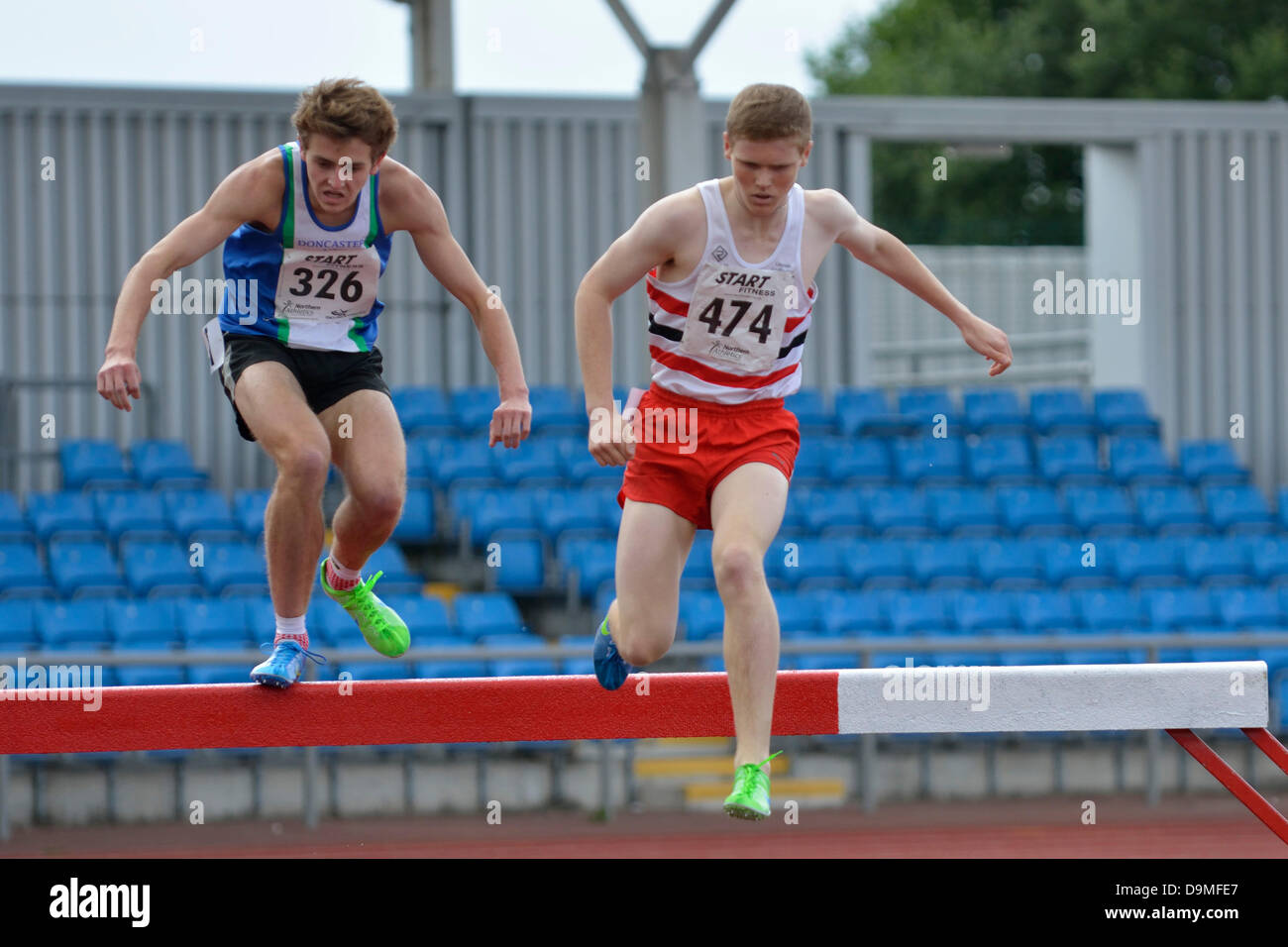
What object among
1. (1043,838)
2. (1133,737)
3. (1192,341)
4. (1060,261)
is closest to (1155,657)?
(1133,737)

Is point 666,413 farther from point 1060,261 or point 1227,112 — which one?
point 1060,261

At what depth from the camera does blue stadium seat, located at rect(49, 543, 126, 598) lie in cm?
1059

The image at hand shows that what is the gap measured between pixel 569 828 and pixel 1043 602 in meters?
3.62

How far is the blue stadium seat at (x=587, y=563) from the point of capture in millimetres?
10979

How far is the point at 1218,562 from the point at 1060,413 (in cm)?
214

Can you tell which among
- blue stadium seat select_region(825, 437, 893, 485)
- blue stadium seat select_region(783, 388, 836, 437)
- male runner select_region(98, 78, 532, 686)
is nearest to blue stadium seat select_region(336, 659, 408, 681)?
blue stadium seat select_region(825, 437, 893, 485)

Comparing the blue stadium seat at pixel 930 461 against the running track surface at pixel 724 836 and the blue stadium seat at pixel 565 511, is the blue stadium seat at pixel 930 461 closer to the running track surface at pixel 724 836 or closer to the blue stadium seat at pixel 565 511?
the blue stadium seat at pixel 565 511

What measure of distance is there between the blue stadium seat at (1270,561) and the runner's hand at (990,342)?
26.2ft

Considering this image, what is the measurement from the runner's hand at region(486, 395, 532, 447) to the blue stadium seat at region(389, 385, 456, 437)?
24.7 ft

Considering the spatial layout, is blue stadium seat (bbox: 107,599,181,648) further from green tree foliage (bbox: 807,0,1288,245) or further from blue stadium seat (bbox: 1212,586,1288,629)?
green tree foliage (bbox: 807,0,1288,245)

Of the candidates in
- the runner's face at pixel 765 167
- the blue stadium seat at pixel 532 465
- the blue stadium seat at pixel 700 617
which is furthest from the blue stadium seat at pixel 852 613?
the runner's face at pixel 765 167

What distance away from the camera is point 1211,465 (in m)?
14.1

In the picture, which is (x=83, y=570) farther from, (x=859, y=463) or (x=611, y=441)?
(x=611, y=441)

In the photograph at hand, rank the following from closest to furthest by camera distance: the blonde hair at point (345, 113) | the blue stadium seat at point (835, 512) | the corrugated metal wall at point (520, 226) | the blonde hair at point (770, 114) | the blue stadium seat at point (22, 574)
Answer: the blonde hair at point (770, 114)
the blonde hair at point (345, 113)
the blue stadium seat at point (22, 574)
the blue stadium seat at point (835, 512)
the corrugated metal wall at point (520, 226)
